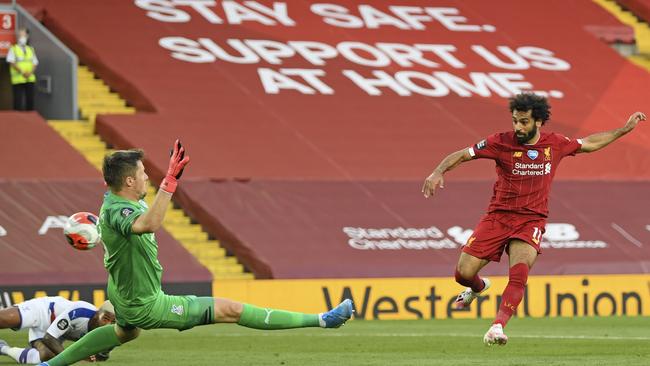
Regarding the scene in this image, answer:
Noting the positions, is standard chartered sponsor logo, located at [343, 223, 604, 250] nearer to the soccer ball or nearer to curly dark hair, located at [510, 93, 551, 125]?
curly dark hair, located at [510, 93, 551, 125]

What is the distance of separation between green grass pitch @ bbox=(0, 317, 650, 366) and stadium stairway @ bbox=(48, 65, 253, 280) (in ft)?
12.5

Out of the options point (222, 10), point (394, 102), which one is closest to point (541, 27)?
point (394, 102)

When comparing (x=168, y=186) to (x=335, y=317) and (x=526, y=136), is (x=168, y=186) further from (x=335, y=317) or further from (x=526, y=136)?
(x=526, y=136)

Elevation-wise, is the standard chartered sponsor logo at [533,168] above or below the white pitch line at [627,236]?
above

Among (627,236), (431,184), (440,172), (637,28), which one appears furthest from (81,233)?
(637,28)

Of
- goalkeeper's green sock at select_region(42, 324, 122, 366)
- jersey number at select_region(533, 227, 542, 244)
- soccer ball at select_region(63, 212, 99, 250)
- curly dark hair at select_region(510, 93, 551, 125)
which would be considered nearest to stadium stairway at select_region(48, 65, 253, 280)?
jersey number at select_region(533, 227, 542, 244)

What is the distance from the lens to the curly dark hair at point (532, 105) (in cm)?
1267

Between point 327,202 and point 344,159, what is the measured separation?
188 cm

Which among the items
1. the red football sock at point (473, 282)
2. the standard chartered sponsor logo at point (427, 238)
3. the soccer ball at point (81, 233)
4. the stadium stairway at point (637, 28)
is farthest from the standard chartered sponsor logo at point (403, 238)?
the soccer ball at point (81, 233)

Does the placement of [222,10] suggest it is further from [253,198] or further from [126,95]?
[253,198]

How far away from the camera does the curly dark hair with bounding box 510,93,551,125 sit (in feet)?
41.6

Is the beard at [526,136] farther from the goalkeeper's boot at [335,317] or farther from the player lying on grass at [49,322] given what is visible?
the player lying on grass at [49,322]

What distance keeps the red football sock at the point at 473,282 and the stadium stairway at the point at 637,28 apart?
1988 cm

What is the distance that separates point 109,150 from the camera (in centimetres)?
2630
